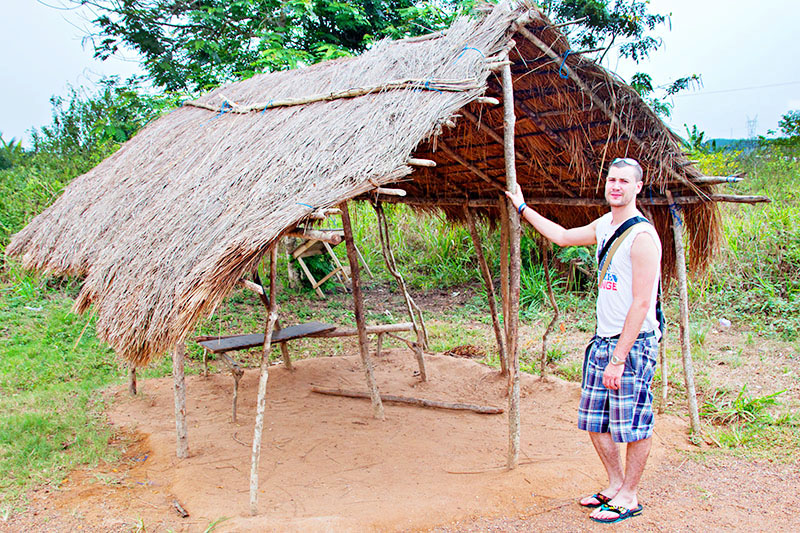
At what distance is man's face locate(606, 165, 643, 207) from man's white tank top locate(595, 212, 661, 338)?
0.13 m

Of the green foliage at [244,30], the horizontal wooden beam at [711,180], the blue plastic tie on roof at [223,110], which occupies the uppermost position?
the green foliage at [244,30]

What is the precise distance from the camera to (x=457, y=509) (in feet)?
9.52

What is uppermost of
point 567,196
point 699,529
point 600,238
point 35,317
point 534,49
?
point 534,49

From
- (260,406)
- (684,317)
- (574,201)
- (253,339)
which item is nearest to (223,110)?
(253,339)

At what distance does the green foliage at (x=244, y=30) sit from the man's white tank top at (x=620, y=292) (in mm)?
6858

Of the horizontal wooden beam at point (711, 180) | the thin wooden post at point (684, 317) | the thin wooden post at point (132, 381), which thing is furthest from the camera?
the thin wooden post at point (132, 381)

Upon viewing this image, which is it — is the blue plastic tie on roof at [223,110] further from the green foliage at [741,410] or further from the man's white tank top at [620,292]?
the green foliage at [741,410]

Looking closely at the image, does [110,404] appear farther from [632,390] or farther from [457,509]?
[632,390]

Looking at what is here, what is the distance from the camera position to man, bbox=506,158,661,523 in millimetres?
2475

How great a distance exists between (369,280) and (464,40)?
20.9 ft

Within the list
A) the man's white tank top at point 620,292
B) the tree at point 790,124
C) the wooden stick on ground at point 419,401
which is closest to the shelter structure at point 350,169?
the wooden stick on ground at point 419,401

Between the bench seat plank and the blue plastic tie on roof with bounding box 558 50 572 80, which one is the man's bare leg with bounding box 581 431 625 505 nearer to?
the blue plastic tie on roof with bounding box 558 50 572 80

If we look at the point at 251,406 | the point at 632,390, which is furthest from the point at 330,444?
the point at 632,390

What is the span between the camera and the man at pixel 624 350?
2475 mm
